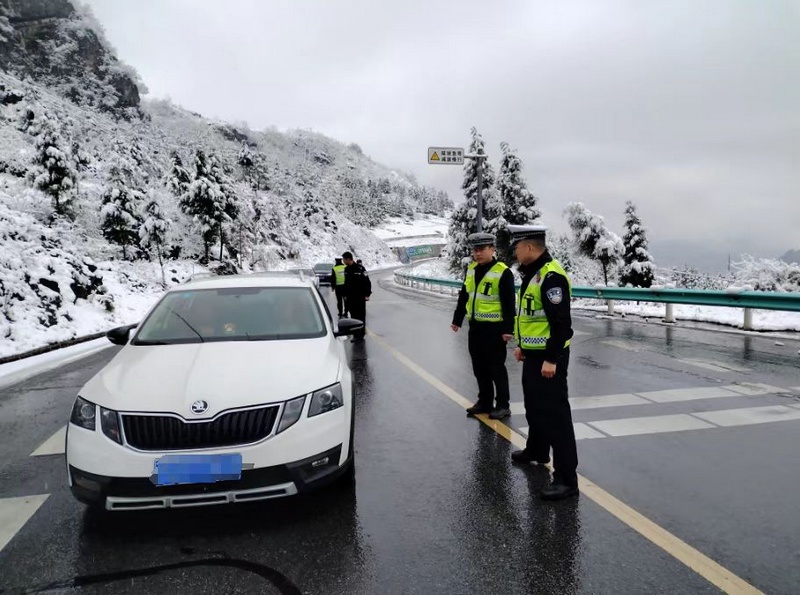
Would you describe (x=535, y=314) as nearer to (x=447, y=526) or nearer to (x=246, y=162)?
(x=447, y=526)

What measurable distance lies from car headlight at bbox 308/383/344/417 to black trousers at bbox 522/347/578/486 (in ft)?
4.96

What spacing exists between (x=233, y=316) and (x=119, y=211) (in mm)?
32316

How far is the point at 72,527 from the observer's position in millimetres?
3348

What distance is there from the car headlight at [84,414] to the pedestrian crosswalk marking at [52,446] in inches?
67.6

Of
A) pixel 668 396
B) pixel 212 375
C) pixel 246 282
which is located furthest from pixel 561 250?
pixel 212 375

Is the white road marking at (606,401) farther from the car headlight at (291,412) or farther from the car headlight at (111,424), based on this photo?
the car headlight at (111,424)

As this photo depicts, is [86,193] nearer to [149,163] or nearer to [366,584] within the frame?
[149,163]

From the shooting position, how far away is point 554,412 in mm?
3867

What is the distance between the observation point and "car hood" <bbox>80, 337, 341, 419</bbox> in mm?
3197

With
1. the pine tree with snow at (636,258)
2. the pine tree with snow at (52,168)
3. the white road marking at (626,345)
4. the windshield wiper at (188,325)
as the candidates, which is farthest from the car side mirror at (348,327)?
the pine tree with snow at (52,168)

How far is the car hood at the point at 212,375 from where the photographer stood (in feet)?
10.5

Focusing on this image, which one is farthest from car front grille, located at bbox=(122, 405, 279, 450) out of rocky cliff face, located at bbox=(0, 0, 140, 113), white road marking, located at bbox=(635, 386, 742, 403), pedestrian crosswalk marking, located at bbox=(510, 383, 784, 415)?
rocky cliff face, located at bbox=(0, 0, 140, 113)

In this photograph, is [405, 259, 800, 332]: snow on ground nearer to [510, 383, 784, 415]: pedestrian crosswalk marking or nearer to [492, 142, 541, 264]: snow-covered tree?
[510, 383, 784, 415]: pedestrian crosswalk marking

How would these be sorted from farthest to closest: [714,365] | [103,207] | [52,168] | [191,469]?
[52,168] → [103,207] → [714,365] → [191,469]
